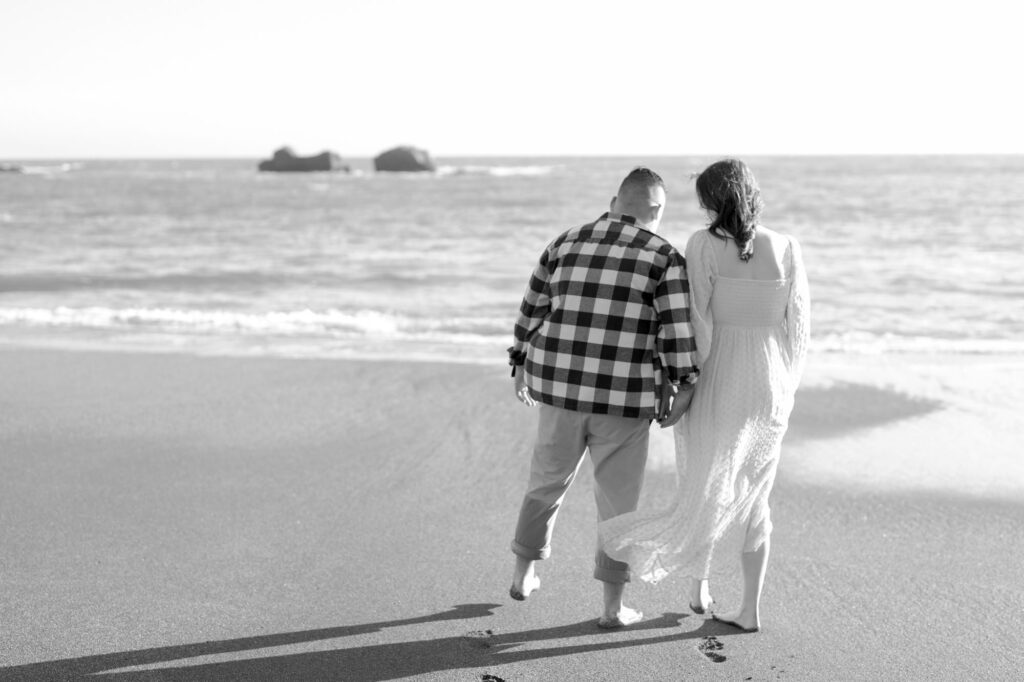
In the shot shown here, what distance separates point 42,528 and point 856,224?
24.5 m

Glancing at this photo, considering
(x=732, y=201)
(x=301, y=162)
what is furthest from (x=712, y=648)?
(x=301, y=162)

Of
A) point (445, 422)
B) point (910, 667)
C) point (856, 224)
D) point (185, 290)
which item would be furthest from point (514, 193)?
point (910, 667)

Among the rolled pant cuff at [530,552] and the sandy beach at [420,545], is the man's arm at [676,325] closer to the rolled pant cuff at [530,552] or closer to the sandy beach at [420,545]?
the rolled pant cuff at [530,552]

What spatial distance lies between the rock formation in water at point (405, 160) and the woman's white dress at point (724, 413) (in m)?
A: 81.1

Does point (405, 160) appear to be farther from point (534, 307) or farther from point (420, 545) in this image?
point (534, 307)

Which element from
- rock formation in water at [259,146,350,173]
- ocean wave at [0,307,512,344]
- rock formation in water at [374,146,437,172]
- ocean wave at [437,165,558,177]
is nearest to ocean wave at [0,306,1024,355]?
ocean wave at [0,307,512,344]

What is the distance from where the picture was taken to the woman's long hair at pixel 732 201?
10.9 ft

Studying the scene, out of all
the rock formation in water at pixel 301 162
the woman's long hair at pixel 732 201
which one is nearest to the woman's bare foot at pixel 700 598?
the woman's long hair at pixel 732 201

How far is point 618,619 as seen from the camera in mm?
3586

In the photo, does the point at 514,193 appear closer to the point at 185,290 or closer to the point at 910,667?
the point at 185,290

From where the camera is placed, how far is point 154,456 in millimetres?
5465

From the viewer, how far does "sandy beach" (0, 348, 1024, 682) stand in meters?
3.36

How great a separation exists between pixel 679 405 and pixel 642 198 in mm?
720

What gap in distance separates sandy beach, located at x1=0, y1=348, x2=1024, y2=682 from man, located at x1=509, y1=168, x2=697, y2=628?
43cm
